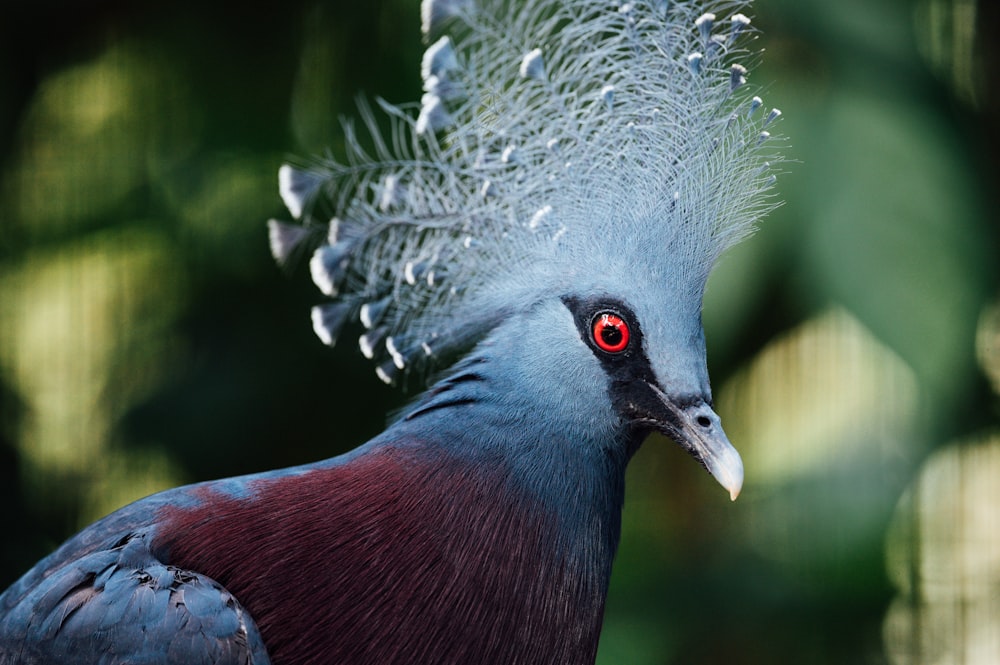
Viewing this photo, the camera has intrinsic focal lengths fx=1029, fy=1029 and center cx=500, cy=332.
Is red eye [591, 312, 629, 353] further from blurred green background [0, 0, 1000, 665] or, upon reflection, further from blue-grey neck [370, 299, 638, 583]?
blurred green background [0, 0, 1000, 665]

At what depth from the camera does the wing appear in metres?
1.06

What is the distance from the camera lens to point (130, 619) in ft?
3.55

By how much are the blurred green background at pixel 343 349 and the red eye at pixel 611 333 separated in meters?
0.55

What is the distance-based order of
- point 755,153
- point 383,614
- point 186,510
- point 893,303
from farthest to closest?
point 893,303 < point 755,153 < point 186,510 < point 383,614

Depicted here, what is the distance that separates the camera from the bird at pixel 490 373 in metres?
1.11

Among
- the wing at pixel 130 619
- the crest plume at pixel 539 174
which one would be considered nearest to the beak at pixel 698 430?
the crest plume at pixel 539 174

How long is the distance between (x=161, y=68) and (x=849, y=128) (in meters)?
1.47

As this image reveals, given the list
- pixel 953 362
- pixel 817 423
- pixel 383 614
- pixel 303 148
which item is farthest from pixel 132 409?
pixel 953 362

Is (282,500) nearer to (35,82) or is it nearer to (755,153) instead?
(755,153)

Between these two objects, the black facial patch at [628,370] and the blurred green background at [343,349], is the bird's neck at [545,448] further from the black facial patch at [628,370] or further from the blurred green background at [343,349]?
the blurred green background at [343,349]

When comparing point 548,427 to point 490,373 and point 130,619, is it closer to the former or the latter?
point 490,373

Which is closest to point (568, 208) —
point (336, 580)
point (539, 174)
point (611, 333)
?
point (539, 174)

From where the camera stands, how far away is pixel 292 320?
2156mm

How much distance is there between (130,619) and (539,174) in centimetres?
72
